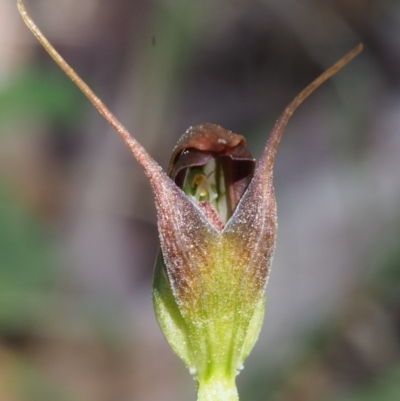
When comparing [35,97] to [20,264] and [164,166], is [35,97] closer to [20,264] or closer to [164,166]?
[20,264]

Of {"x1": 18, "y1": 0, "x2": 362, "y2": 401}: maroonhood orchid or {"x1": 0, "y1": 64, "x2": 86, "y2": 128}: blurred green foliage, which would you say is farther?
{"x1": 0, "y1": 64, "x2": 86, "y2": 128}: blurred green foliage

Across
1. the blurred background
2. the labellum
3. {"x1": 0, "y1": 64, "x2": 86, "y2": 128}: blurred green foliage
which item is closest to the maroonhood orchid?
the labellum

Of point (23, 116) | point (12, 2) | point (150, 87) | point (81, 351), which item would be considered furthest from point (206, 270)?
point (12, 2)

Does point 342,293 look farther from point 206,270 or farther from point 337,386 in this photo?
point 206,270

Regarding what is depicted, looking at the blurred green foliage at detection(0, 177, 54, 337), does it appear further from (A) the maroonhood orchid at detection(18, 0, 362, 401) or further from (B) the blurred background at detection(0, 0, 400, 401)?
(A) the maroonhood orchid at detection(18, 0, 362, 401)

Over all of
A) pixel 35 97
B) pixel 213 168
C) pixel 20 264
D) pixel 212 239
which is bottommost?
pixel 212 239

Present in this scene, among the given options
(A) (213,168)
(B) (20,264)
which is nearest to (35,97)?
(B) (20,264)
